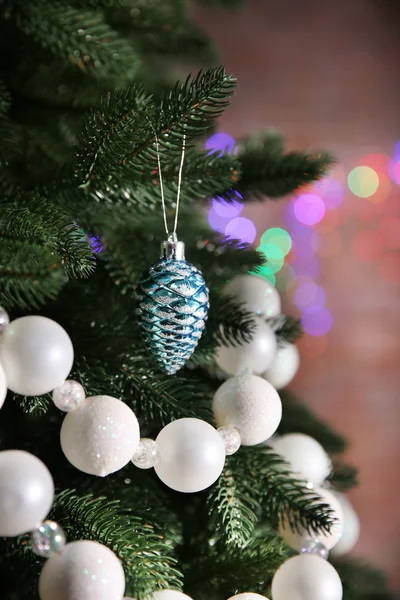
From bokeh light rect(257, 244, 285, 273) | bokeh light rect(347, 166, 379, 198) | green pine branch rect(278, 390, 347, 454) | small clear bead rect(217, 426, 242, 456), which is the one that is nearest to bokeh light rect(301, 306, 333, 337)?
bokeh light rect(257, 244, 285, 273)

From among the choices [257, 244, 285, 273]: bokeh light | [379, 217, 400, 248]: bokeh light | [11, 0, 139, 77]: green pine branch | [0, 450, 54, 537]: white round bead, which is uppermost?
[379, 217, 400, 248]: bokeh light

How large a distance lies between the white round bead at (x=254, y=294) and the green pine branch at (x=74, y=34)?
8.2 inches

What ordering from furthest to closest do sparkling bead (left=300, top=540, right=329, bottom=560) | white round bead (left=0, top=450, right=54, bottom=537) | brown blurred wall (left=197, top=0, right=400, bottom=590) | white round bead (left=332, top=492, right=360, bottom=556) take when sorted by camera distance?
brown blurred wall (left=197, top=0, right=400, bottom=590) < white round bead (left=332, top=492, right=360, bottom=556) < sparkling bead (left=300, top=540, right=329, bottom=560) < white round bead (left=0, top=450, right=54, bottom=537)

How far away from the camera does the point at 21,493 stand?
0.28 metres

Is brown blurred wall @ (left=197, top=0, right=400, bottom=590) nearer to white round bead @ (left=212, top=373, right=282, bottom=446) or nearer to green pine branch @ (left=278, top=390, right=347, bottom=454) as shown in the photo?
green pine branch @ (left=278, top=390, right=347, bottom=454)

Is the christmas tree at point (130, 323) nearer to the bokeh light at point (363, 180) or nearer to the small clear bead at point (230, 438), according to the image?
the small clear bead at point (230, 438)

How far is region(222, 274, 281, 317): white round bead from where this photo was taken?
0.46 meters

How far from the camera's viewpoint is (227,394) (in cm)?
39

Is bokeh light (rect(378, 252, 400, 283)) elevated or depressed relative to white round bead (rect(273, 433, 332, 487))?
elevated

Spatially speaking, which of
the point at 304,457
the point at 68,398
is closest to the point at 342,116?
the point at 304,457

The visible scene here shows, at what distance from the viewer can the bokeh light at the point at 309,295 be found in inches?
51.1

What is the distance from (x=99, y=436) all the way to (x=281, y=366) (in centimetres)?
22

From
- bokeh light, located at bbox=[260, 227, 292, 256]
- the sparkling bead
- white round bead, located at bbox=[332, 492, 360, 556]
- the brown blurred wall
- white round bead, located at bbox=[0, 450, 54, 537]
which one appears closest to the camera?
white round bead, located at bbox=[0, 450, 54, 537]

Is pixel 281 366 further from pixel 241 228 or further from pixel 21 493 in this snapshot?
pixel 241 228
